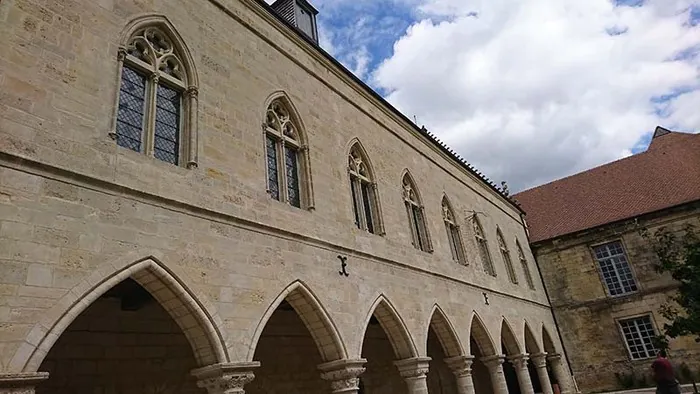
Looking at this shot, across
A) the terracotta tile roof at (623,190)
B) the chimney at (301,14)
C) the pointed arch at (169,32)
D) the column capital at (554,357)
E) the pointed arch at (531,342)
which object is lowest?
the column capital at (554,357)

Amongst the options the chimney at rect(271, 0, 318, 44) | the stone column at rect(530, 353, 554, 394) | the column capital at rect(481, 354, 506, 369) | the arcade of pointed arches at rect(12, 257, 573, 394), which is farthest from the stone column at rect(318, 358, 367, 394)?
the stone column at rect(530, 353, 554, 394)

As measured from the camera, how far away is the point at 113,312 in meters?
5.93

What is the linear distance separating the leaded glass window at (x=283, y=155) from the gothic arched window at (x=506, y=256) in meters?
9.11

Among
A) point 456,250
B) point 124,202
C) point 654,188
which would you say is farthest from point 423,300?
point 654,188

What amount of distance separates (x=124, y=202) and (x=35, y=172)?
2.52ft

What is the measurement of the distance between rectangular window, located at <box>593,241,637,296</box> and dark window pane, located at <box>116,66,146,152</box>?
Result: 16467 millimetres

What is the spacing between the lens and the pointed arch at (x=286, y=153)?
6.54 m

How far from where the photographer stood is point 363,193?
8570 mm

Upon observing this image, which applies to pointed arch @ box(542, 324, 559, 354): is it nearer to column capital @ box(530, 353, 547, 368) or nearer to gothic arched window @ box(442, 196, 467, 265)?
column capital @ box(530, 353, 547, 368)

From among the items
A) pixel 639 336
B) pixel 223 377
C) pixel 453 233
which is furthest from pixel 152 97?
pixel 639 336

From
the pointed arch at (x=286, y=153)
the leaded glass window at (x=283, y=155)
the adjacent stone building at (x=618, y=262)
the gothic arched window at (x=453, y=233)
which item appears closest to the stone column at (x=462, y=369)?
the gothic arched window at (x=453, y=233)

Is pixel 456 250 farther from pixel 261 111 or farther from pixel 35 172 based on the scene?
pixel 35 172

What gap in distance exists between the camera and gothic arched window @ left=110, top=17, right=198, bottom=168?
496 centimetres

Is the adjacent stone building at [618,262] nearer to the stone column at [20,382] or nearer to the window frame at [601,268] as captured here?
the window frame at [601,268]
